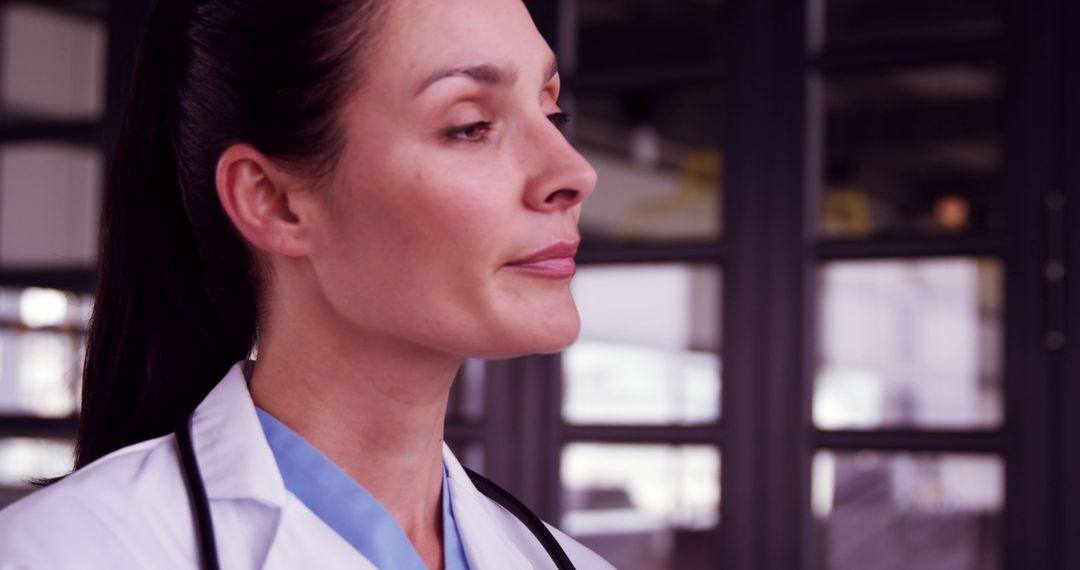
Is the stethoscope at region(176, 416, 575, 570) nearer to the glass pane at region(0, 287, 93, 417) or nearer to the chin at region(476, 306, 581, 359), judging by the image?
the chin at region(476, 306, 581, 359)

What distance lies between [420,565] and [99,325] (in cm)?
38

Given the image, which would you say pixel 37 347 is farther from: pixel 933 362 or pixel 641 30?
pixel 933 362

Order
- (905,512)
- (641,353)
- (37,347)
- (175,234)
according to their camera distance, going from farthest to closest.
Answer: (37,347) → (905,512) → (641,353) → (175,234)

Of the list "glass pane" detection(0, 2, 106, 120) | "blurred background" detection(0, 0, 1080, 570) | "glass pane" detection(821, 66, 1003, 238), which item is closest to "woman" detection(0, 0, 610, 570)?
"blurred background" detection(0, 0, 1080, 570)

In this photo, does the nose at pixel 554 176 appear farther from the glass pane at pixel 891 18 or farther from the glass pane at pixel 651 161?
the glass pane at pixel 891 18

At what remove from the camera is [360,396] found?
1.01m

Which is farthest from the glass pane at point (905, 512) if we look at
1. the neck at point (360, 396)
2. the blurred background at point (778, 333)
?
the neck at point (360, 396)

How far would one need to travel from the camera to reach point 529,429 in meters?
2.32

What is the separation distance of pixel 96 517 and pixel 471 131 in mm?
411

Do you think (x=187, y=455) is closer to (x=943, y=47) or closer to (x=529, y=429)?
(x=529, y=429)

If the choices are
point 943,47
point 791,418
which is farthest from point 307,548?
point 943,47

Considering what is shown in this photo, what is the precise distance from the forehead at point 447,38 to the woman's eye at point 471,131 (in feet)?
0.17

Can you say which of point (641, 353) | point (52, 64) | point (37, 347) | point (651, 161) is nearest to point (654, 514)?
point (641, 353)

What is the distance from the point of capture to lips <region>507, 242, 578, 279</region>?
94 centimetres
